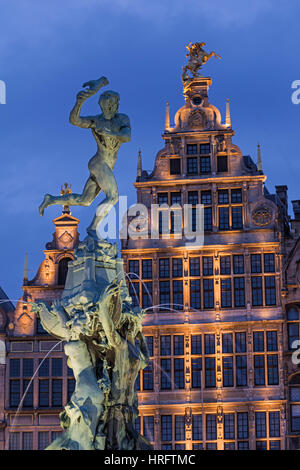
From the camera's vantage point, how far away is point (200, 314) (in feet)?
143

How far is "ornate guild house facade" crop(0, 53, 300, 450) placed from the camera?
42594 mm

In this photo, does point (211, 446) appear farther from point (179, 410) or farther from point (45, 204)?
point (45, 204)

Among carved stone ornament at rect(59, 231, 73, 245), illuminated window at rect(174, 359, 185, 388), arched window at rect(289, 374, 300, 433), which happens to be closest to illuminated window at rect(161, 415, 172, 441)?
illuminated window at rect(174, 359, 185, 388)

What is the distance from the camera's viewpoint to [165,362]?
4334cm

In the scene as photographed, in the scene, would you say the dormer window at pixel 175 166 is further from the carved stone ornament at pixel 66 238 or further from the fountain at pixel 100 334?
the fountain at pixel 100 334

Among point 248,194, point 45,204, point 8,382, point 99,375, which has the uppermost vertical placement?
point 248,194

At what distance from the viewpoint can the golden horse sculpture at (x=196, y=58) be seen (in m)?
46.6

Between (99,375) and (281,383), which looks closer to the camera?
(99,375)

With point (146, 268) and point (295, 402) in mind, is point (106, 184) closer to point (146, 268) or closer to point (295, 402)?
point (146, 268)

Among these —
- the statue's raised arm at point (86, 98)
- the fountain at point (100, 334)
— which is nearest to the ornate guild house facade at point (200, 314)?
the fountain at point (100, 334)

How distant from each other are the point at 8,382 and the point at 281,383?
36.7 ft

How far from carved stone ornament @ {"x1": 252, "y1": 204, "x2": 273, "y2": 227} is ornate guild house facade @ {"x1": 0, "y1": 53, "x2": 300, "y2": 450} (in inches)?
1.6
